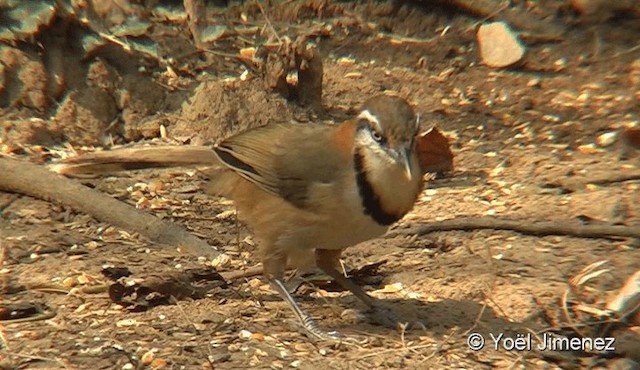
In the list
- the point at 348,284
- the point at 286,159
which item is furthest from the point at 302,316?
the point at 286,159

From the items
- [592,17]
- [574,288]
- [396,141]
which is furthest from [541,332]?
[592,17]

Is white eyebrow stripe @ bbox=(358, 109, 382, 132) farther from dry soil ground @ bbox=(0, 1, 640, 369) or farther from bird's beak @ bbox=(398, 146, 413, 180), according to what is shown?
dry soil ground @ bbox=(0, 1, 640, 369)

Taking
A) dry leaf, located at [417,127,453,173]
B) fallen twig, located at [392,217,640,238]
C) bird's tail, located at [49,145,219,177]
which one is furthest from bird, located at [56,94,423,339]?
dry leaf, located at [417,127,453,173]

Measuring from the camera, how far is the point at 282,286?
4809 millimetres

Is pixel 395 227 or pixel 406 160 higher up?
pixel 406 160

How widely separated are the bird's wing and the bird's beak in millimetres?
294

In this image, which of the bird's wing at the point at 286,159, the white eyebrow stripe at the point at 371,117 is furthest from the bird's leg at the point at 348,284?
the white eyebrow stripe at the point at 371,117

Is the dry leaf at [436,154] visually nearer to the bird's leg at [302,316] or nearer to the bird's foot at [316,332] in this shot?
the bird's leg at [302,316]

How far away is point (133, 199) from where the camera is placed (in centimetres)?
610

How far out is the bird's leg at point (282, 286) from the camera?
183 inches

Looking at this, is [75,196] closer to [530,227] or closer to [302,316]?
[302,316]

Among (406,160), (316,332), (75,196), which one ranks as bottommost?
(316,332)

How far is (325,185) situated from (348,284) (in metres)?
0.60

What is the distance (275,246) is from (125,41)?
8.91 ft
